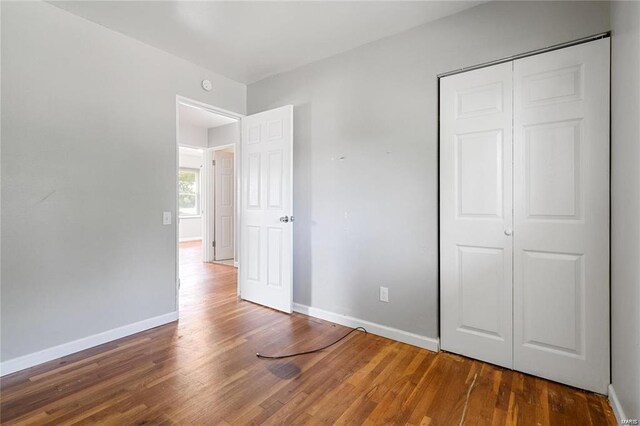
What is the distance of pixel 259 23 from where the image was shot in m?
2.36

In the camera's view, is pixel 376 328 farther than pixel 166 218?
No

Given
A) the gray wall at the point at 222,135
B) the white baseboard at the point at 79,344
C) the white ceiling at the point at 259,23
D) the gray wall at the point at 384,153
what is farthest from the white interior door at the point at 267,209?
the gray wall at the point at 222,135

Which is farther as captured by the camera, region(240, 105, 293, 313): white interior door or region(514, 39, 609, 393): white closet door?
region(240, 105, 293, 313): white interior door

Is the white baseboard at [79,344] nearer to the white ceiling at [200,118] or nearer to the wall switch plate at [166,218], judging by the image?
the wall switch plate at [166,218]

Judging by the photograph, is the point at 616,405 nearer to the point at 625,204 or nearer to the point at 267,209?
the point at 625,204

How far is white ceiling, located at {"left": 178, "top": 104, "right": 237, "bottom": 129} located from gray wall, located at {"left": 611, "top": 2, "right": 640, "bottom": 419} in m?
4.50

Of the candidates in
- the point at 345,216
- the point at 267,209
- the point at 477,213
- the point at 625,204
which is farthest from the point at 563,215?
the point at 267,209

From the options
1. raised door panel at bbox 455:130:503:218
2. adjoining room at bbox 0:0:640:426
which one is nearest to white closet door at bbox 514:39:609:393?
adjoining room at bbox 0:0:640:426

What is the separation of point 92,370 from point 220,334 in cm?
89

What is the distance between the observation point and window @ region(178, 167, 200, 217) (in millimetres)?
8562

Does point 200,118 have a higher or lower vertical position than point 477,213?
higher

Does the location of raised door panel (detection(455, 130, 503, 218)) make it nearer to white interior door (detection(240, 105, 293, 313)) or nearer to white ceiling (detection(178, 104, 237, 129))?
white interior door (detection(240, 105, 293, 313))

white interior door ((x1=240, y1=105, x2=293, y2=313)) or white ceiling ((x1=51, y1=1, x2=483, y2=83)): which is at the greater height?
white ceiling ((x1=51, y1=1, x2=483, y2=83))

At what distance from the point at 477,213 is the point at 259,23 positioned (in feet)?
7.38
